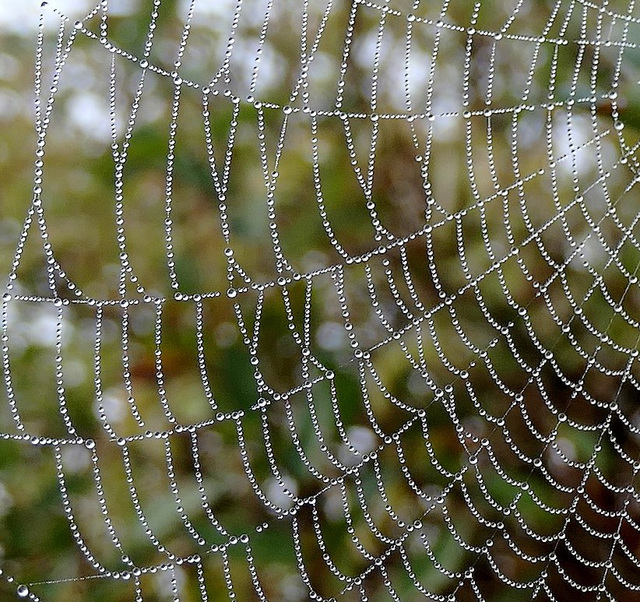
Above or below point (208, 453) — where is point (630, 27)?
above

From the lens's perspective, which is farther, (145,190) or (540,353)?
(145,190)

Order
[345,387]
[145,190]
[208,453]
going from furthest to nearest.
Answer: [145,190] → [208,453] → [345,387]

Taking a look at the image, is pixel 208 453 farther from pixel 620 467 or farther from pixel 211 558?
pixel 620 467

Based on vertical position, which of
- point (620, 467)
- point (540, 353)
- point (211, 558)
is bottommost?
point (211, 558)

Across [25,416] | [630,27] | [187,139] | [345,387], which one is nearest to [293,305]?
[345,387]

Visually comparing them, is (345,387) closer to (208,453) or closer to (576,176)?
(208,453)

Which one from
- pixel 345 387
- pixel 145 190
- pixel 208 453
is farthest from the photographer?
pixel 145 190
